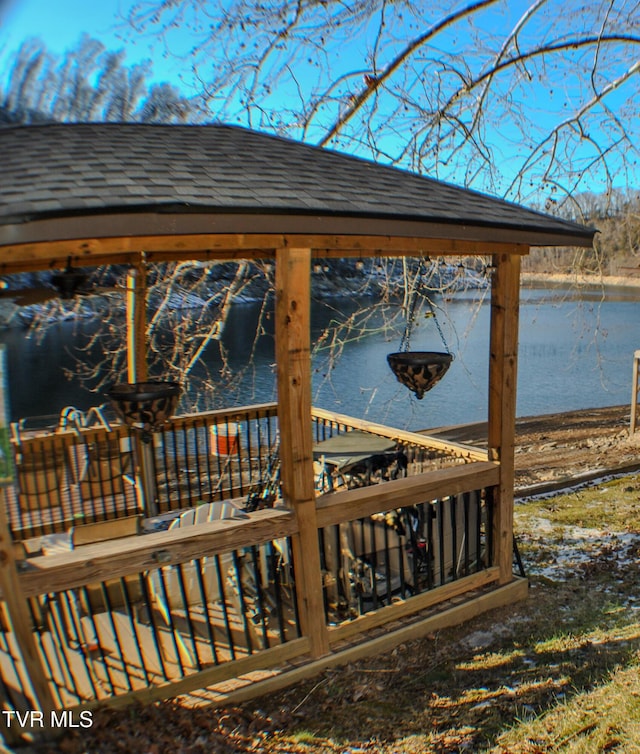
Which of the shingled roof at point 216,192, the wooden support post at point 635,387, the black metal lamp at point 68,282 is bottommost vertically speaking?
the wooden support post at point 635,387

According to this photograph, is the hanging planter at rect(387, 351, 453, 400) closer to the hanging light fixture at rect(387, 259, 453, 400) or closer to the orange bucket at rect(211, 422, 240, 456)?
the hanging light fixture at rect(387, 259, 453, 400)

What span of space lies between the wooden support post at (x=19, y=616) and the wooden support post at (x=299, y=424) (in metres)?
1.33

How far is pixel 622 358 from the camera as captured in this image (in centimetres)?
2070

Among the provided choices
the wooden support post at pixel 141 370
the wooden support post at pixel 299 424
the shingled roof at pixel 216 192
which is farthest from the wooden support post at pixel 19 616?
the wooden support post at pixel 141 370

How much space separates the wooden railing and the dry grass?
226mm

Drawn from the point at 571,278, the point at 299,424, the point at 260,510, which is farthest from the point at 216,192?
the point at 571,278

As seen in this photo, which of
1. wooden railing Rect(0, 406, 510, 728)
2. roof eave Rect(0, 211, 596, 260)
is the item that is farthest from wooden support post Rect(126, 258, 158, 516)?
roof eave Rect(0, 211, 596, 260)

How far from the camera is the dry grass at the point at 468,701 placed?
9.00 ft

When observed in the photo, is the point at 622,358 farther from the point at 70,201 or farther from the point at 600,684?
the point at 70,201

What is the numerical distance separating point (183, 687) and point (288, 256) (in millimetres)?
2245

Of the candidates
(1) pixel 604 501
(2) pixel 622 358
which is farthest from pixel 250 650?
(2) pixel 622 358

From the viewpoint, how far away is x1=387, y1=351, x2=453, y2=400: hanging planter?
3.88 metres

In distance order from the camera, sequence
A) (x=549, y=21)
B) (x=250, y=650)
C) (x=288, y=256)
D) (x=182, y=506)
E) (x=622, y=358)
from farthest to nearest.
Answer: (x=622, y=358), (x=549, y=21), (x=182, y=506), (x=250, y=650), (x=288, y=256)

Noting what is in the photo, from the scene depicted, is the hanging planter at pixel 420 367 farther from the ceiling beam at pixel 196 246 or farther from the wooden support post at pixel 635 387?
the wooden support post at pixel 635 387
